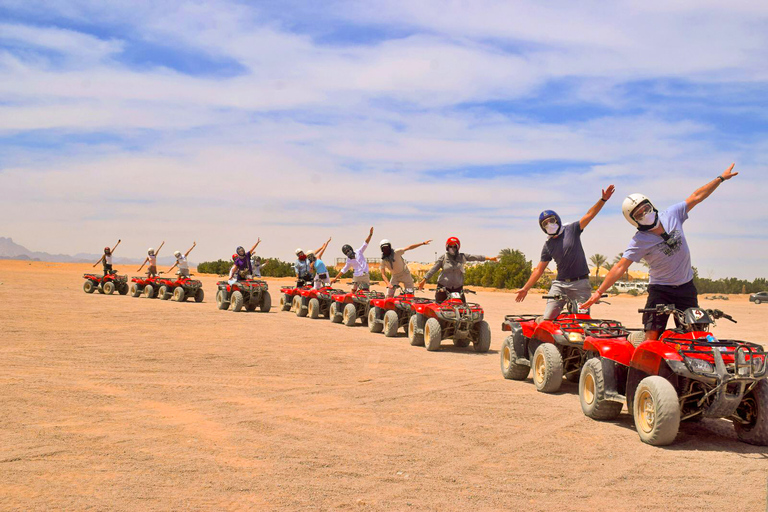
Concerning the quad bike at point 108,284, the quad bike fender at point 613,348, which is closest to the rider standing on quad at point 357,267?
the quad bike fender at point 613,348

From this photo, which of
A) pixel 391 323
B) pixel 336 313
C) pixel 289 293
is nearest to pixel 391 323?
pixel 391 323

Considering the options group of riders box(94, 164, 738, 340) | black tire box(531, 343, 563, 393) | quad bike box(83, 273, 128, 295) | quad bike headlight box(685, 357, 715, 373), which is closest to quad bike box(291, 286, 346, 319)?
group of riders box(94, 164, 738, 340)

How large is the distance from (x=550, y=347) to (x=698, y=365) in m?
3.02

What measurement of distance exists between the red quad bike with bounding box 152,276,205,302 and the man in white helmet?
23.0 metres

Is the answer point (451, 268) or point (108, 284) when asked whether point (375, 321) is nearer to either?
point (451, 268)

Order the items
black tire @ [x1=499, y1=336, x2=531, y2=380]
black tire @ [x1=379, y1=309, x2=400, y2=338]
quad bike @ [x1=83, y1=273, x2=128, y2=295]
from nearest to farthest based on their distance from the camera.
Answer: black tire @ [x1=499, y1=336, x2=531, y2=380] → black tire @ [x1=379, y1=309, x2=400, y2=338] → quad bike @ [x1=83, y1=273, x2=128, y2=295]

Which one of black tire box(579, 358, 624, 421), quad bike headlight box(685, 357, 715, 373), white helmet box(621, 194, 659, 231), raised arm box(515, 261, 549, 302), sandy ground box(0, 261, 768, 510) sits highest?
white helmet box(621, 194, 659, 231)

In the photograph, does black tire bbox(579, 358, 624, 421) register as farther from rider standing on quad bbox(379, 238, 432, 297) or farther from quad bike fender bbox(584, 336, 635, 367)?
rider standing on quad bbox(379, 238, 432, 297)

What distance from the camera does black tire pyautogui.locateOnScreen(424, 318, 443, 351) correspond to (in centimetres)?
1401

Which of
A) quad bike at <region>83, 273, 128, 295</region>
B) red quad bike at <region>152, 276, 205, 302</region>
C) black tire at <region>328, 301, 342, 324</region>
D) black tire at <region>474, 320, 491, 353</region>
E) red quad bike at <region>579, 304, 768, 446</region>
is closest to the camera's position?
red quad bike at <region>579, 304, 768, 446</region>

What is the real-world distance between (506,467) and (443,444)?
85cm

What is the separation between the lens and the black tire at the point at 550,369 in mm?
9267

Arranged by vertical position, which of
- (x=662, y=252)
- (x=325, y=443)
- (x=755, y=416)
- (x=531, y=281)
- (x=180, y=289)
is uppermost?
(x=662, y=252)

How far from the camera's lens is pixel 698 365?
21.1 feet
